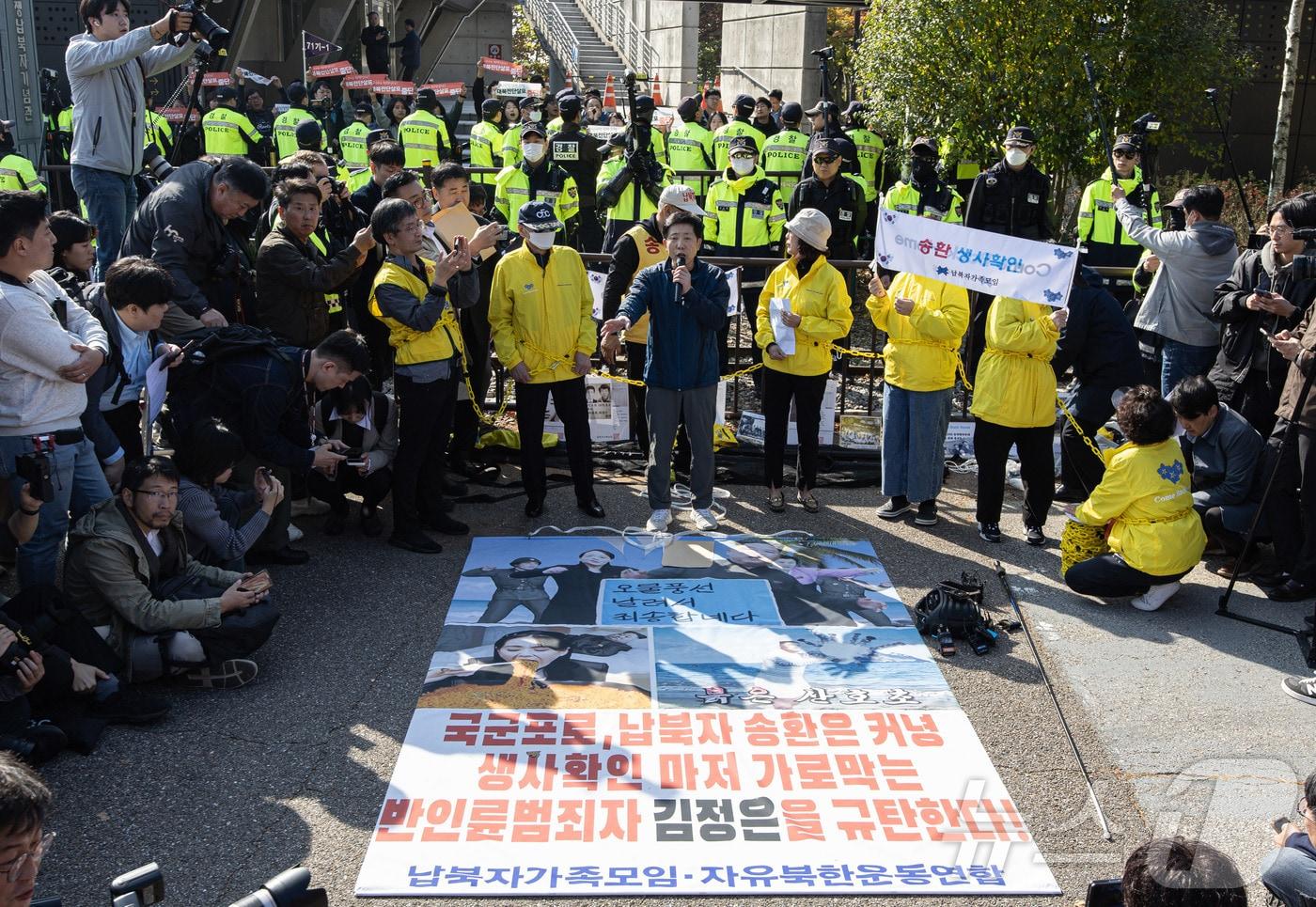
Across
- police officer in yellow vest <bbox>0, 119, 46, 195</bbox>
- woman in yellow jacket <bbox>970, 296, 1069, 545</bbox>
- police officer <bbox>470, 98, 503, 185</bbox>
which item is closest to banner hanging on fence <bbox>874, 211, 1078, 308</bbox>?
woman in yellow jacket <bbox>970, 296, 1069, 545</bbox>

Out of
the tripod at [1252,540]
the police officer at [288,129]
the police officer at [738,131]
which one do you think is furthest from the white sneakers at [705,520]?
the police officer at [288,129]

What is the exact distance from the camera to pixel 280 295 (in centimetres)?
703

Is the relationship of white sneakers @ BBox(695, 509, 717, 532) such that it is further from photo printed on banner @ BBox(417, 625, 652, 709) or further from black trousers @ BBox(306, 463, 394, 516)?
black trousers @ BBox(306, 463, 394, 516)

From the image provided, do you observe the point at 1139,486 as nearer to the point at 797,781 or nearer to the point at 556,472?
the point at 797,781

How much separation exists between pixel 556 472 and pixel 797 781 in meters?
4.03

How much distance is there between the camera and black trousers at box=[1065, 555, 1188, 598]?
21.3 feet

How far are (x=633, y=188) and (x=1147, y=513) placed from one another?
6196mm

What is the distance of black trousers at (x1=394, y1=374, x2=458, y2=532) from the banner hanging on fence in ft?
8.76

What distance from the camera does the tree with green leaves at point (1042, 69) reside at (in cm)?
1228

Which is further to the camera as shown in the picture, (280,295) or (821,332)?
(821,332)

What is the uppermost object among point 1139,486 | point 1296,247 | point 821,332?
point 1296,247

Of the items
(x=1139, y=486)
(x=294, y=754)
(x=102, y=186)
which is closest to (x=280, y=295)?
(x=102, y=186)

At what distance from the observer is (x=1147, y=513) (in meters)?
6.48

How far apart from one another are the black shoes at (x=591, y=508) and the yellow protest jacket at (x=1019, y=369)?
2.34 metres
